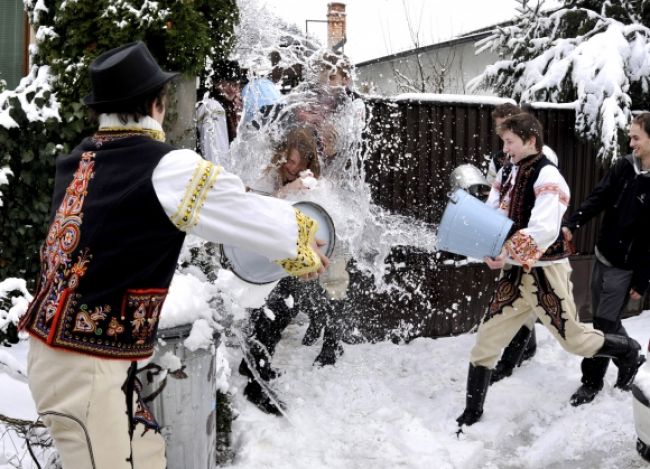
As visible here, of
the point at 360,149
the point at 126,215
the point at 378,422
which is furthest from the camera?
the point at 360,149

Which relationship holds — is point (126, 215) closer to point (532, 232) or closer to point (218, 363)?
point (218, 363)

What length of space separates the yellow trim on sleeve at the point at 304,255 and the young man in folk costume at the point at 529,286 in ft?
5.55

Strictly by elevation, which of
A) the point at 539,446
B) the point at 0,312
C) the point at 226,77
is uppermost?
the point at 226,77

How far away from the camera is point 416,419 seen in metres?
3.88

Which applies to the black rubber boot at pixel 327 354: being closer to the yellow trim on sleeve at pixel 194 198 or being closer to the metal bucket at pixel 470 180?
the metal bucket at pixel 470 180

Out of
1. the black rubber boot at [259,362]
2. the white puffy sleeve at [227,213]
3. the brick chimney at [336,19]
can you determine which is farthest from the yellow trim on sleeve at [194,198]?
the brick chimney at [336,19]

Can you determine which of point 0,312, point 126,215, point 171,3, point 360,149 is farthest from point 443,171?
point 126,215

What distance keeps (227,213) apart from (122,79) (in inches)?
18.9

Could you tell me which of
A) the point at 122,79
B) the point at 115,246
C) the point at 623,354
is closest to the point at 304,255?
the point at 115,246

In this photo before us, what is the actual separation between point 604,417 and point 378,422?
1.37 m

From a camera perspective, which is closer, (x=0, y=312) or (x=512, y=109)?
(x=0, y=312)

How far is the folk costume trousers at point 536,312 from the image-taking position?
3.60 metres

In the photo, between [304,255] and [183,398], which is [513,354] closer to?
[183,398]

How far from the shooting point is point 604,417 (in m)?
3.84
